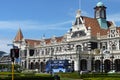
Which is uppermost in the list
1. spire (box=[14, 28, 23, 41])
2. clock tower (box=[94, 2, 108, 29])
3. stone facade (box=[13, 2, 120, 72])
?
clock tower (box=[94, 2, 108, 29])

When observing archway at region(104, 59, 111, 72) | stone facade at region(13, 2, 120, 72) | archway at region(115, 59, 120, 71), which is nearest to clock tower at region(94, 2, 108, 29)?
stone facade at region(13, 2, 120, 72)

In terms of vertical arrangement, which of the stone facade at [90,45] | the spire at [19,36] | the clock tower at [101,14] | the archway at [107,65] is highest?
the clock tower at [101,14]

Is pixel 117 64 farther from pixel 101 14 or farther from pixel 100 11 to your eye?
pixel 100 11

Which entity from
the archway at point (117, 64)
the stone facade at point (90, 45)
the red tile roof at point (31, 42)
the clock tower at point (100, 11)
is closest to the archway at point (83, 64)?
the stone facade at point (90, 45)

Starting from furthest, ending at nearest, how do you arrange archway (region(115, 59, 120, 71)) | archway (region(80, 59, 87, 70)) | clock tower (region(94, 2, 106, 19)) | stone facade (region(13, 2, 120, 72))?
1. clock tower (region(94, 2, 106, 19))
2. archway (region(80, 59, 87, 70))
3. stone facade (region(13, 2, 120, 72))
4. archway (region(115, 59, 120, 71))

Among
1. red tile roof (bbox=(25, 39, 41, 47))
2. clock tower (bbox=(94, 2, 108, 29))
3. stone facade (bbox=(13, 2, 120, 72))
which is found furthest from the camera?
red tile roof (bbox=(25, 39, 41, 47))

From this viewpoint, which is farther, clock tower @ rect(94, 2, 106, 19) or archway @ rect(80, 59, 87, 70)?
clock tower @ rect(94, 2, 106, 19)

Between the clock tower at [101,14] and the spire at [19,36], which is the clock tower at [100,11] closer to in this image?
the clock tower at [101,14]

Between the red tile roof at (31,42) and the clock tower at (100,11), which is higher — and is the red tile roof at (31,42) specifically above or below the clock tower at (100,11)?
below

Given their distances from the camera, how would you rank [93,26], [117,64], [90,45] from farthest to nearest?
[93,26], [90,45], [117,64]

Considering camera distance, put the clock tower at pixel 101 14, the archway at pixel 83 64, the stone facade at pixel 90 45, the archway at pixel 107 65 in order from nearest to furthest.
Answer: the stone facade at pixel 90 45 < the archway at pixel 107 65 < the archway at pixel 83 64 < the clock tower at pixel 101 14

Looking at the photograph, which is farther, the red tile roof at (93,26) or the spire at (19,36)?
the spire at (19,36)

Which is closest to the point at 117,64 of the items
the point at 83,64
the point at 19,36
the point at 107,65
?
the point at 107,65

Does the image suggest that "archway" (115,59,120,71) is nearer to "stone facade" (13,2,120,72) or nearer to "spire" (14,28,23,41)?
"stone facade" (13,2,120,72)
